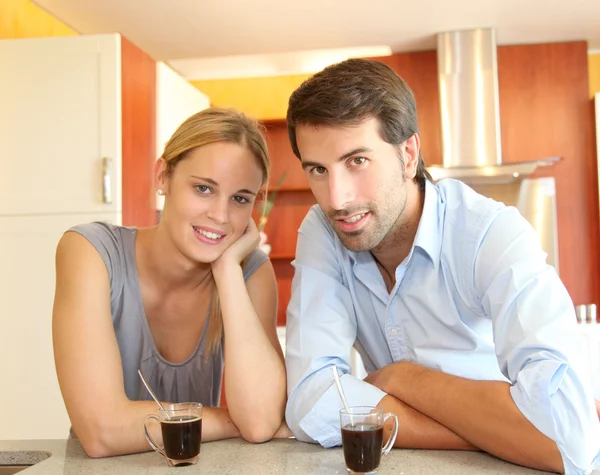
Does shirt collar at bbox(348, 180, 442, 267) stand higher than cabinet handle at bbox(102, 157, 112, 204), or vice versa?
cabinet handle at bbox(102, 157, 112, 204)

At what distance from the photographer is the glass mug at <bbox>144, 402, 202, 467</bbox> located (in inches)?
46.3

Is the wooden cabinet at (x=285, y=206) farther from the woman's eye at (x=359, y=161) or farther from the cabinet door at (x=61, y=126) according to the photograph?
the woman's eye at (x=359, y=161)

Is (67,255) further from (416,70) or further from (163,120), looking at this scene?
(416,70)

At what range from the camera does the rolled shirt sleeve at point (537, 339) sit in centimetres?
112

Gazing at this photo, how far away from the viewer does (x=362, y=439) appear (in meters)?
1.08

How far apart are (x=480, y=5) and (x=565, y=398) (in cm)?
356

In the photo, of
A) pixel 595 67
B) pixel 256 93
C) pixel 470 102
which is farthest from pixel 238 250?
pixel 595 67

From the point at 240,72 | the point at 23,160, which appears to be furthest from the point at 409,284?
the point at 240,72

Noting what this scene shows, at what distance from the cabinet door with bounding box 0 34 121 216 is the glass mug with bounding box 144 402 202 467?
89.2 inches

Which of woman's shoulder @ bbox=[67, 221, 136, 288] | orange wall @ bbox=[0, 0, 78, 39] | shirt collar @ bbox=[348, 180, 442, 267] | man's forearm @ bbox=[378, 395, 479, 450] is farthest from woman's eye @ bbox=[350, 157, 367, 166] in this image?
orange wall @ bbox=[0, 0, 78, 39]

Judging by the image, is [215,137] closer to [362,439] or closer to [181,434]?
[181,434]

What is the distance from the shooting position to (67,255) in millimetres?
1573

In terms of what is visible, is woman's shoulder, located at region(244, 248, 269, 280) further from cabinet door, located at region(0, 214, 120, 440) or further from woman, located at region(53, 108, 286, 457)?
cabinet door, located at region(0, 214, 120, 440)

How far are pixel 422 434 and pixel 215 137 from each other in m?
0.85
